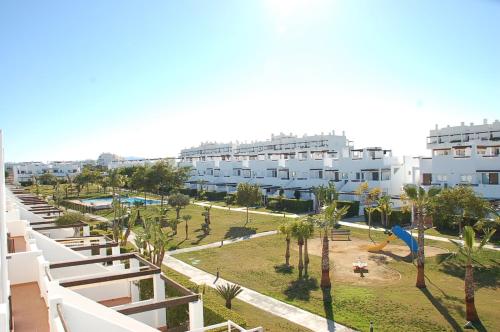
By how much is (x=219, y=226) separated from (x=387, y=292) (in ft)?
80.1

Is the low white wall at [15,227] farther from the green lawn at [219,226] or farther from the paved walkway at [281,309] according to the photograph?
the green lawn at [219,226]

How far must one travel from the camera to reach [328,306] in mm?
20406

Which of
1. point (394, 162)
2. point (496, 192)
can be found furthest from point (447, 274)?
point (394, 162)

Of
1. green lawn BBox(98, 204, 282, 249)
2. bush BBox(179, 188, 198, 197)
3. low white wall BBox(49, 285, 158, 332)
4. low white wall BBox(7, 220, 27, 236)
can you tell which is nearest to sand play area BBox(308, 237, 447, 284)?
green lawn BBox(98, 204, 282, 249)

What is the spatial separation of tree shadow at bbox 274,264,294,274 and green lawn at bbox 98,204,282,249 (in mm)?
10370

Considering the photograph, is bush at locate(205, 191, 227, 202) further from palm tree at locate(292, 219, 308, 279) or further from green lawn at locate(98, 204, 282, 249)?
palm tree at locate(292, 219, 308, 279)

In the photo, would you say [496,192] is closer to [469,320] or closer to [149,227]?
[469,320]

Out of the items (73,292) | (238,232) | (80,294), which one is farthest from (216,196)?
(73,292)

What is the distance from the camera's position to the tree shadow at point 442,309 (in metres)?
17.7

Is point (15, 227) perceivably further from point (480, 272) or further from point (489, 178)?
point (489, 178)

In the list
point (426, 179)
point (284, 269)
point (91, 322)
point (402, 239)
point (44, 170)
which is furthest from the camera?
point (44, 170)

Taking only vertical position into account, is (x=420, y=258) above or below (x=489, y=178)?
below

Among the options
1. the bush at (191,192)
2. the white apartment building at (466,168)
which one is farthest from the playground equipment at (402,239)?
the bush at (191,192)

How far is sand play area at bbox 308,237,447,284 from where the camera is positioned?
24969 mm
